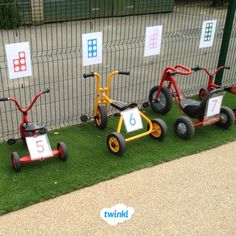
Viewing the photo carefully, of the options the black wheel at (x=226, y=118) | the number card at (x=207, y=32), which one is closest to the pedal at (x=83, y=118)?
the black wheel at (x=226, y=118)

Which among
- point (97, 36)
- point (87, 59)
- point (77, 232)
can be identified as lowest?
point (77, 232)

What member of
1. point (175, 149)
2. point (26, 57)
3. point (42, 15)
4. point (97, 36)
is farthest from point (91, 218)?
point (42, 15)

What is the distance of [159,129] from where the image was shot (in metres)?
4.75

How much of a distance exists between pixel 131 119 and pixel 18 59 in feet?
5.05

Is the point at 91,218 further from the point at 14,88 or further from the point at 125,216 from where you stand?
the point at 14,88

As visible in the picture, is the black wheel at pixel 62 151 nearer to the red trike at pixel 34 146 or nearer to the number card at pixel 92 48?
the red trike at pixel 34 146

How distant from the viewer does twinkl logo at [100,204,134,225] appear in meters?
3.42

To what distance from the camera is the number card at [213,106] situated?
475 cm

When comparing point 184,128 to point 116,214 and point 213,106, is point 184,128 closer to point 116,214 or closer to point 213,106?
point 213,106

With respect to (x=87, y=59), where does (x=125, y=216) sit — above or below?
below

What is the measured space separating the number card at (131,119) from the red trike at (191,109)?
2.27 ft

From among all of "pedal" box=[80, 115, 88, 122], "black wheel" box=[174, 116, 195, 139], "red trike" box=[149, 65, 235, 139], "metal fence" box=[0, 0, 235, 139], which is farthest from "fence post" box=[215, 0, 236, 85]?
"pedal" box=[80, 115, 88, 122]

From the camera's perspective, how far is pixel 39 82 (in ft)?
22.4

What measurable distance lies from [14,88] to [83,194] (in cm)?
323
